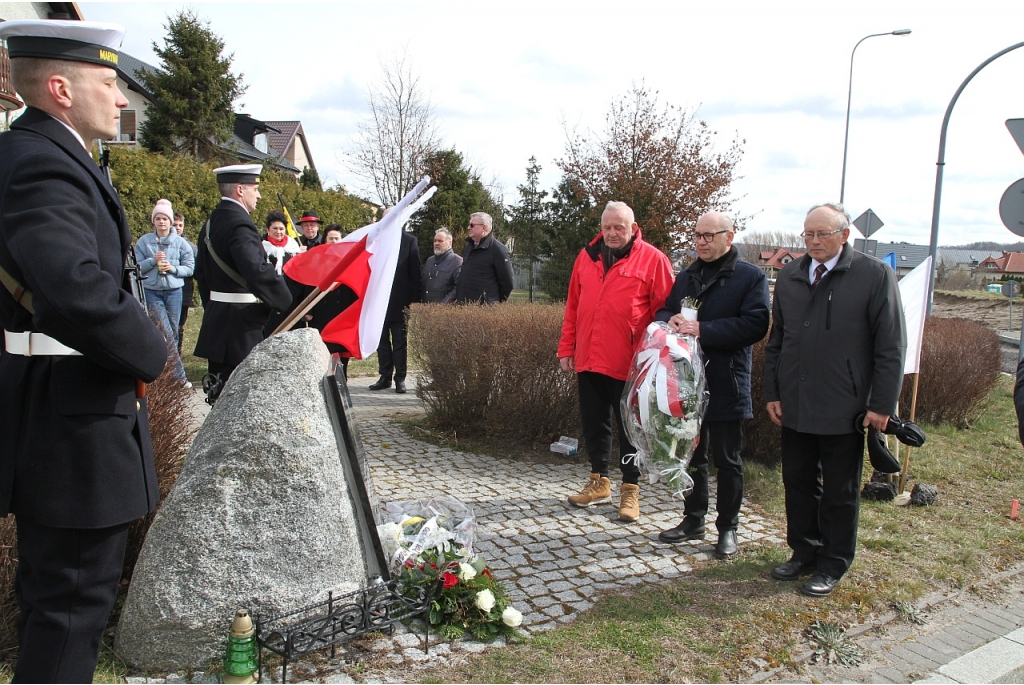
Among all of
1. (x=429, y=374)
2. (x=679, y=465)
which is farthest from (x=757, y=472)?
(x=429, y=374)

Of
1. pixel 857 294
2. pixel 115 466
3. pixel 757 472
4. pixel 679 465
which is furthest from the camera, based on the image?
pixel 757 472

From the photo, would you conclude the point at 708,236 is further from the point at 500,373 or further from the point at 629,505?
the point at 500,373

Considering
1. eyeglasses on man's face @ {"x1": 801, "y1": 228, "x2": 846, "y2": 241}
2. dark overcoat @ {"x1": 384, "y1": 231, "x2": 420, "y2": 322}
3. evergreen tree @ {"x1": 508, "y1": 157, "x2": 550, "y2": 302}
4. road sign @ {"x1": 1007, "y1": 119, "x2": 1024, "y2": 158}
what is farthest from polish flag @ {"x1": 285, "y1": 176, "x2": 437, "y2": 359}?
evergreen tree @ {"x1": 508, "y1": 157, "x2": 550, "y2": 302}

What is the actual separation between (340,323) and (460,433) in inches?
150

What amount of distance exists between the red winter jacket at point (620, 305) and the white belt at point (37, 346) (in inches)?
135

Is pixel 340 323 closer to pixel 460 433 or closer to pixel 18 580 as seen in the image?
pixel 18 580

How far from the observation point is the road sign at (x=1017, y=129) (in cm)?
724

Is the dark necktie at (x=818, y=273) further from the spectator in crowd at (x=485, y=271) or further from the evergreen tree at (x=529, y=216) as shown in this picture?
the evergreen tree at (x=529, y=216)

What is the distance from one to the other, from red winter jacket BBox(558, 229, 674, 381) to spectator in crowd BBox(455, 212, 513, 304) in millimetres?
3786

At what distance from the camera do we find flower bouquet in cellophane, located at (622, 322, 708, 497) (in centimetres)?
444

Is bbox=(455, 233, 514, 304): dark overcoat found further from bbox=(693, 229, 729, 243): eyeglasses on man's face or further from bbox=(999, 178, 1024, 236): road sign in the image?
bbox=(999, 178, 1024, 236): road sign

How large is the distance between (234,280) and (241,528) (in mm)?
2607

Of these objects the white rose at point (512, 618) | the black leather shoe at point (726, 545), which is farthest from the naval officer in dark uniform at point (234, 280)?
the black leather shoe at point (726, 545)

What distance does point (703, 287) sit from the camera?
4.71m
